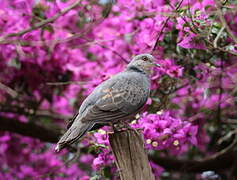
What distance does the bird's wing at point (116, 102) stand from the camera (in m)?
3.03

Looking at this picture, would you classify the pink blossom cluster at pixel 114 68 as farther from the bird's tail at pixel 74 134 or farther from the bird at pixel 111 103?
the bird's tail at pixel 74 134

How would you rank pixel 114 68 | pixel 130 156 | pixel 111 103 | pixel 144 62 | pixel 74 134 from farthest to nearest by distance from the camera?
pixel 114 68
pixel 144 62
pixel 111 103
pixel 74 134
pixel 130 156

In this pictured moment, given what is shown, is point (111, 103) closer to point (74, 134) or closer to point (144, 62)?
point (74, 134)

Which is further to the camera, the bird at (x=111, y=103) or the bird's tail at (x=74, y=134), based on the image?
the bird at (x=111, y=103)

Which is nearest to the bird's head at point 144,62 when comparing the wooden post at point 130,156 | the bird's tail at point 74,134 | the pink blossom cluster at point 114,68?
the pink blossom cluster at point 114,68

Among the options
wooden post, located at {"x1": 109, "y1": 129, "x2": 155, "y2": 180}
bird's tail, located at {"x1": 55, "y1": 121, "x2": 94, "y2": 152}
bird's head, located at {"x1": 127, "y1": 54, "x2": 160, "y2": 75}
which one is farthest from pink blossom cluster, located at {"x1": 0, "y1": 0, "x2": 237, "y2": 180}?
wooden post, located at {"x1": 109, "y1": 129, "x2": 155, "y2": 180}

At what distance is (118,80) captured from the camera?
3289 millimetres

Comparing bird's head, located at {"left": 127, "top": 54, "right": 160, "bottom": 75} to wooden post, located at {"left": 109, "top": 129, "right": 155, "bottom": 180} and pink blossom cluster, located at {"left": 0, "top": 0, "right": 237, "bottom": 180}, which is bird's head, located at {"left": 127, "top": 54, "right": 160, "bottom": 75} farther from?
wooden post, located at {"left": 109, "top": 129, "right": 155, "bottom": 180}

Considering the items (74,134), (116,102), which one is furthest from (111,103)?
(74,134)

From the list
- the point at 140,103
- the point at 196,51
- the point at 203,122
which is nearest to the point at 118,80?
the point at 140,103

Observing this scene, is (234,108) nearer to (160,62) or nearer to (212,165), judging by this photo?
(212,165)

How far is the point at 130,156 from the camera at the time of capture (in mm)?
2602

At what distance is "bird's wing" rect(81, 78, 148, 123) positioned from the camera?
119 inches

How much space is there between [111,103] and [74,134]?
423mm
